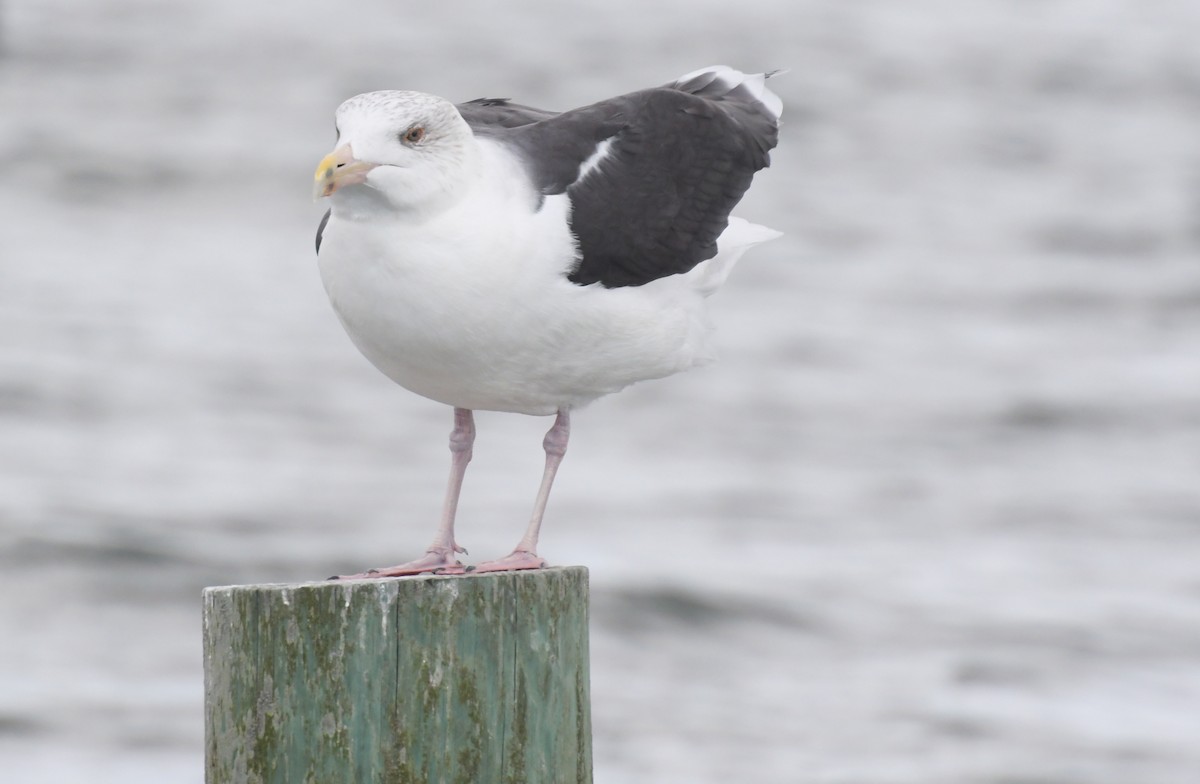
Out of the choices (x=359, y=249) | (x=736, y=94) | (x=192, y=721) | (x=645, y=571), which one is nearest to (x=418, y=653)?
(x=359, y=249)

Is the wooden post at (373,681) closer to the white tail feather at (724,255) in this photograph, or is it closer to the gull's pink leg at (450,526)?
the gull's pink leg at (450,526)

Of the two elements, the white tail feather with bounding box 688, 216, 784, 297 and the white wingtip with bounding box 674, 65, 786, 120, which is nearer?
the white tail feather with bounding box 688, 216, 784, 297

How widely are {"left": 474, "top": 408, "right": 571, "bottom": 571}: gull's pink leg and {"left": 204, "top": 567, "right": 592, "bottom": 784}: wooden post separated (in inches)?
19.8

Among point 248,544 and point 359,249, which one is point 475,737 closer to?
point 359,249

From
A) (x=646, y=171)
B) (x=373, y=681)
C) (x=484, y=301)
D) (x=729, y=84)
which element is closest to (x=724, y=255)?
(x=646, y=171)

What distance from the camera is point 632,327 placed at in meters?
5.92

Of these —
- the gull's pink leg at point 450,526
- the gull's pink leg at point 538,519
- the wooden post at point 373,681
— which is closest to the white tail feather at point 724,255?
the gull's pink leg at point 538,519

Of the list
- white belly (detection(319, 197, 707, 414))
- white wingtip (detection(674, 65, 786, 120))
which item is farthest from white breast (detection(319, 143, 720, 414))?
white wingtip (detection(674, 65, 786, 120))

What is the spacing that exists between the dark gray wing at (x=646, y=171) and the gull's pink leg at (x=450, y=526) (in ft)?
3.00

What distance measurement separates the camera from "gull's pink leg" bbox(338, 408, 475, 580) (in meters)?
5.67

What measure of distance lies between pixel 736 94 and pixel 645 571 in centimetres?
988

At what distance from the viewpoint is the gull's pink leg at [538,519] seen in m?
5.63

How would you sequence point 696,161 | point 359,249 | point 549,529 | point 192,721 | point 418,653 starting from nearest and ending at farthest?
point 418,653, point 359,249, point 696,161, point 192,721, point 549,529

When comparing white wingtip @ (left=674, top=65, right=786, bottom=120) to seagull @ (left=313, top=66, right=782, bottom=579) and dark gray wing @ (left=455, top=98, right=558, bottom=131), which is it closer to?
seagull @ (left=313, top=66, right=782, bottom=579)
